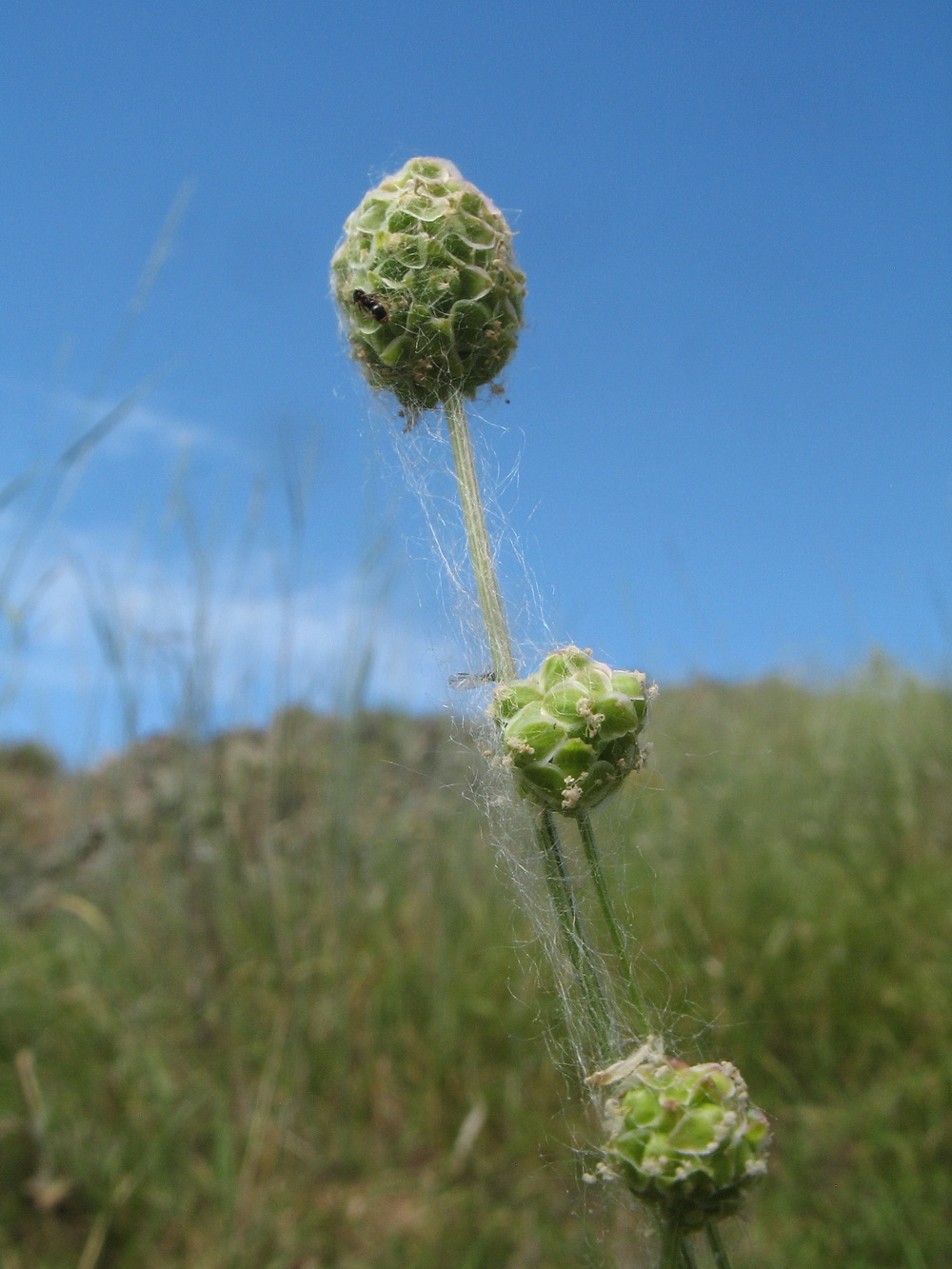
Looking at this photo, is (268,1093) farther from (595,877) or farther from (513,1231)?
(595,877)

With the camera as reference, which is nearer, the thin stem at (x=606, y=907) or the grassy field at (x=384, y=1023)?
the thin stem at (x=606, y=907)

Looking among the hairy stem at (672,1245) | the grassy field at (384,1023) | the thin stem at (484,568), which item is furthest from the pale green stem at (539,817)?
the grassy field at (384,1023)

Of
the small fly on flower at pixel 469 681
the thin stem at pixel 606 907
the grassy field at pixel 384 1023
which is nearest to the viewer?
the thin stem at pixel 606 907

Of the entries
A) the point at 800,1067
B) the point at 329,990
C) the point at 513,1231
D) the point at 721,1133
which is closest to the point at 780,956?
the point at 800,1067

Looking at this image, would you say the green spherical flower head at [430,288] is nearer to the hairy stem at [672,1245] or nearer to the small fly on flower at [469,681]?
the small fly on flower at [469,681]

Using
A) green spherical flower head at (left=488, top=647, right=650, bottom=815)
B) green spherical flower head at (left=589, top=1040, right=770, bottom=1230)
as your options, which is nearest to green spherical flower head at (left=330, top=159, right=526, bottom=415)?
green spherical flower head at (left=488, top=647, right=650, bottom=815)
